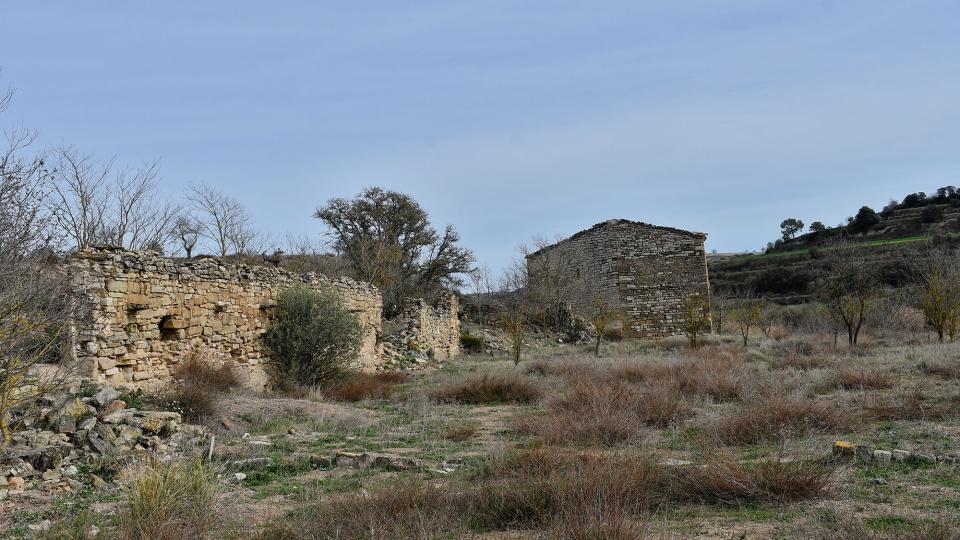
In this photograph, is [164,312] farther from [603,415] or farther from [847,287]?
[847,287]

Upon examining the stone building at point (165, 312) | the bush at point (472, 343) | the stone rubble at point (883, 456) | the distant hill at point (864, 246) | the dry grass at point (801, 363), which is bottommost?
the stone rubble at point (883, 456)

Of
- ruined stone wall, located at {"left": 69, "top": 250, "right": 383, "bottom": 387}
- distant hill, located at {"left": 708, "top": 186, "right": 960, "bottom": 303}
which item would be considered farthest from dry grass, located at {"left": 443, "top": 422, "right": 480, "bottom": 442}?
distant hill, located at {"left": 708, "top": 186, "right": 960, "bottom": 303}

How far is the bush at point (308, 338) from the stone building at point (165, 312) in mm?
256

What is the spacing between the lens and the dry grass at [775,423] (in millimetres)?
6859

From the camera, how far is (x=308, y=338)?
515 inches

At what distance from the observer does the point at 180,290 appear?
1100 centimetres

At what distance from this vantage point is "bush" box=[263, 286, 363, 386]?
13.0 metres

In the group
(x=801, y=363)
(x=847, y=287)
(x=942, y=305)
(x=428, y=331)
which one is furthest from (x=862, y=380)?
(x=428, y=331)

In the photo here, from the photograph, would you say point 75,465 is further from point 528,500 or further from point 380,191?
point 380,191

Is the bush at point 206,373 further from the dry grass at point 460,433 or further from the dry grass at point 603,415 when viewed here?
the dry grass at point 603,415

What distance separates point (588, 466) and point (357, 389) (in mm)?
8254

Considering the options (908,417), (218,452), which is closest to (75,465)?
(218,452)

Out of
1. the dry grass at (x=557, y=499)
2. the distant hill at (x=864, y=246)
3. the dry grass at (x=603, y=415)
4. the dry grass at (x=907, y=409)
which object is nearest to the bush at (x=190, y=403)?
the dry grass at (x=603, y=415)

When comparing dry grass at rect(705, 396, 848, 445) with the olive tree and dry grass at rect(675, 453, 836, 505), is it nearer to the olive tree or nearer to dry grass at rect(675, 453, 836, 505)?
dry grass at rect(675, 453, 836, 505)
